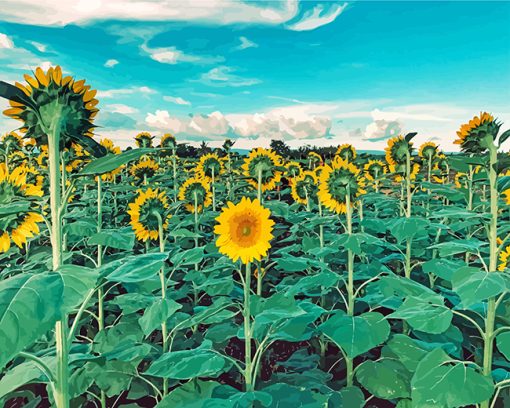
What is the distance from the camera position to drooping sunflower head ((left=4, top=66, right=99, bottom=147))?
1.42 m

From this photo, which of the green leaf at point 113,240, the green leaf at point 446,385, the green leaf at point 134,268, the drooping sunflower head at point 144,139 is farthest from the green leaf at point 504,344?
the drooping sunflower head at point 144,139

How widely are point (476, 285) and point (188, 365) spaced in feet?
3.89

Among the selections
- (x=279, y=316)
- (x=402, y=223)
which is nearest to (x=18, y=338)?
(x=279, y=316)

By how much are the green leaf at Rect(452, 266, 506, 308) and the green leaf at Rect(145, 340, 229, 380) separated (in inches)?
38.7

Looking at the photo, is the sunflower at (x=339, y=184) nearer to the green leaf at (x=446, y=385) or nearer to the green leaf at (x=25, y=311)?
the green leaf at (x=446, y=385)

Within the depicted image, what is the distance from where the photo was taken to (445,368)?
6.02 feet

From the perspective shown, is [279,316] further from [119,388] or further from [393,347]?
[119,388]

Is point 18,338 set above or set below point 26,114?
below

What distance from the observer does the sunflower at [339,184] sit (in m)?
3.25

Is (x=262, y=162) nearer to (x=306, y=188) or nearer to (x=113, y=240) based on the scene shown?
(x=113, y=240)

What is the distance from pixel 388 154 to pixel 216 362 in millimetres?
4091

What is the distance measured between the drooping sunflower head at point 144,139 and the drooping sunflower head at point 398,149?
12.2ft

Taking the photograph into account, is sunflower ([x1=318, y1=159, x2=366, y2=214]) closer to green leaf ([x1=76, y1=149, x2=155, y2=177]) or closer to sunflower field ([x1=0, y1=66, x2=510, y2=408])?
sunflower field ([x1=0, y1=66, x2=510, y2=408])

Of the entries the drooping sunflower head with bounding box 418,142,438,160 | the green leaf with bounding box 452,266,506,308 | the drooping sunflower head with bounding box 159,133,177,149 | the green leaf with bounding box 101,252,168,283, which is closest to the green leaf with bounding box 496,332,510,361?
the green leaf with bounding box 452,266,506,308
